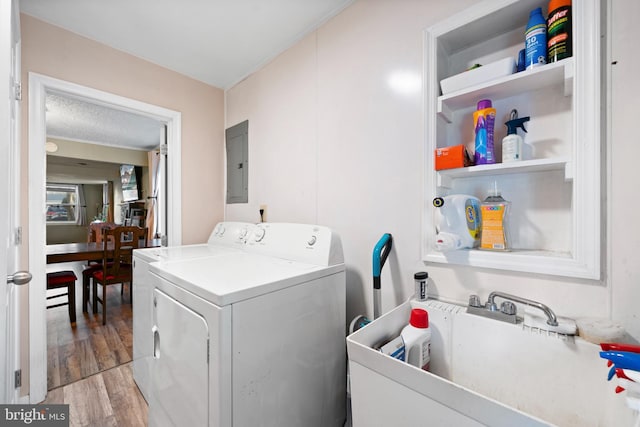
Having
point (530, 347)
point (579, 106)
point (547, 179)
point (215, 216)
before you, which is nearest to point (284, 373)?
point (530, 347)

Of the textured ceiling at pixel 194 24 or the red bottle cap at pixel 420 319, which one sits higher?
the textured ceiling at pixel 194 24

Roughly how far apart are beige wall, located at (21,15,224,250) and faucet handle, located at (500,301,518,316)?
7.63 ft

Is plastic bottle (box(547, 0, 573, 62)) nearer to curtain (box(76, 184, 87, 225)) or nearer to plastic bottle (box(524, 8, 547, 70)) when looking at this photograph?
plastic bottle (box(524, 8, 547, 70))

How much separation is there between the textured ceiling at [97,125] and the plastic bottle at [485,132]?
125 inches

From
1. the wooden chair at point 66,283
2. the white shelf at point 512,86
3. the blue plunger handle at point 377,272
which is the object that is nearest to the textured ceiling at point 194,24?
the white shelf at point 512,86

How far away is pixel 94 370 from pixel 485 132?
3.02 metres

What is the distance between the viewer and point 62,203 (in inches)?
310

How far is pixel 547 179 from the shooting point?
38.9 inches

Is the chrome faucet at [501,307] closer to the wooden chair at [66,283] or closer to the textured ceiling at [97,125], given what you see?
the textured ceiling at [97,125]

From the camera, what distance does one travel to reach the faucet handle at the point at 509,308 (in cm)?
95

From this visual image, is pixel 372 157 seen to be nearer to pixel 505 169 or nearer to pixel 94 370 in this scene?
pixel 505 169

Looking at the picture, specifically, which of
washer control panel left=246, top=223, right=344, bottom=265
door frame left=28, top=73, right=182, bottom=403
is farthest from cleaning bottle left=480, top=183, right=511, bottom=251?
door frame left=28, top=73, right=182, bottom=403

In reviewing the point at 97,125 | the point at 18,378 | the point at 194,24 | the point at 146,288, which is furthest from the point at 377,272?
the point at 97,125

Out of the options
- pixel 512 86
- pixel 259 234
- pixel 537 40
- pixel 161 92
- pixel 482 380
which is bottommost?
pixel 482 380
